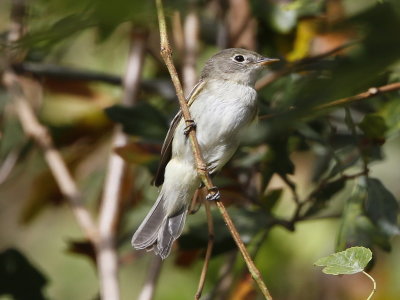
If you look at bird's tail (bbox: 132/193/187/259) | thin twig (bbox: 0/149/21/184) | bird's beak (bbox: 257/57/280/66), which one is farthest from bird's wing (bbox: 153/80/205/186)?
thin twig (bbox: 0/149/21/184)

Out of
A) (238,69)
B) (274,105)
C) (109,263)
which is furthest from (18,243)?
(274,105)

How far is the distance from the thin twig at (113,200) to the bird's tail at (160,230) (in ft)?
0.86

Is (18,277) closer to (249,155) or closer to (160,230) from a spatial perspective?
(160,230)

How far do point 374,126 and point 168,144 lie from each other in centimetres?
67

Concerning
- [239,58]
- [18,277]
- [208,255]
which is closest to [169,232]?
[208,255]

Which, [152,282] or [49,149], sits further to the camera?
[49,149]

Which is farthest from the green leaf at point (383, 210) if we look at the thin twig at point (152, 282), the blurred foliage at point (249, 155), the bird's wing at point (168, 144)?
the thin twig at point (152, 282)

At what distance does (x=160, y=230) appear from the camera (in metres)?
2.19

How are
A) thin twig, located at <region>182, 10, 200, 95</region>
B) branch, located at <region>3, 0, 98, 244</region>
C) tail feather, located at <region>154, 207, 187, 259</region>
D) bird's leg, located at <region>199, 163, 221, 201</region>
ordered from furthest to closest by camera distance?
thin twig, located at <region>182, 10, 200, 95</region> → branch, located at <region>3, 0, 98, 244</region> → tail feather, located at <region>154, 207, 187, 259</region> → bird's leg, located at <region>199, 163, 221, 201</region>

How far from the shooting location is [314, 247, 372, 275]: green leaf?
1152 mm

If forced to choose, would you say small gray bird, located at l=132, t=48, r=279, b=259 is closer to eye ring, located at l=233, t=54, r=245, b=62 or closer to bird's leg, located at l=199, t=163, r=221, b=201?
eye ring, located at l=233, t=54, r=245, b=62

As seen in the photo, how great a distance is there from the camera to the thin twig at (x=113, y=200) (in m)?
2.36

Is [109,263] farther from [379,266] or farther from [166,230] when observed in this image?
[379,266]

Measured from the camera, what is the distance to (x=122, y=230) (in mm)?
2668
